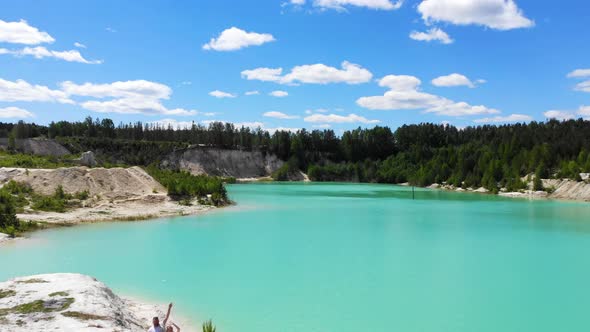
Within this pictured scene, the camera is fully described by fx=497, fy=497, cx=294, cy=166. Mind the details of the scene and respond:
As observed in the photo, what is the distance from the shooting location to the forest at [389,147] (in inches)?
3563

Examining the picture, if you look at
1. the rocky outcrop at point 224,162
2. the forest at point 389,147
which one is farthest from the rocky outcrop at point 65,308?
the rocky outcrop at point 224,162

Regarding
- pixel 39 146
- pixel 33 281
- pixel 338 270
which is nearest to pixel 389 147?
pixel 39 146

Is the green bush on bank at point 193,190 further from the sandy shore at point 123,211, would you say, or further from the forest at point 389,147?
the forest at point 389,147

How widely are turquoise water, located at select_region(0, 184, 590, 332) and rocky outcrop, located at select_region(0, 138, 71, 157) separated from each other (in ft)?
262

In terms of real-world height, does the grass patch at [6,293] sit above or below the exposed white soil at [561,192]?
below

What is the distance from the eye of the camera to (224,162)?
433ft

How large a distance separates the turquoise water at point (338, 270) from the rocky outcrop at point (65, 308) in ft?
6.51

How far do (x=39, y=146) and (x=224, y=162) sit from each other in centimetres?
4485

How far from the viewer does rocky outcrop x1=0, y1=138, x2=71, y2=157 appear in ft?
331

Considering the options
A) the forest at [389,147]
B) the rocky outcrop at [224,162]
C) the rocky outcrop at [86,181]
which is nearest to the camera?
the rocky outcrop at [86,181]

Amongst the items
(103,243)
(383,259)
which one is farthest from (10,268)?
(383,259)

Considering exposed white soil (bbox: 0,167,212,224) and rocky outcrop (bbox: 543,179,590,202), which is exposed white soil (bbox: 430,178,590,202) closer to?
rocky outcrop (bbox: 543,179,590,202)

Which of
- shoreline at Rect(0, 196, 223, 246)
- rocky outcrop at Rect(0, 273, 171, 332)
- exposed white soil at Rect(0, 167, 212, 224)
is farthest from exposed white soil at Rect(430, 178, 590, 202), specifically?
rocky outcrop at Rect(0, 273, 171, 332)

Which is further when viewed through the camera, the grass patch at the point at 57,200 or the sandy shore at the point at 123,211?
the grass patch at the point at 57,200
